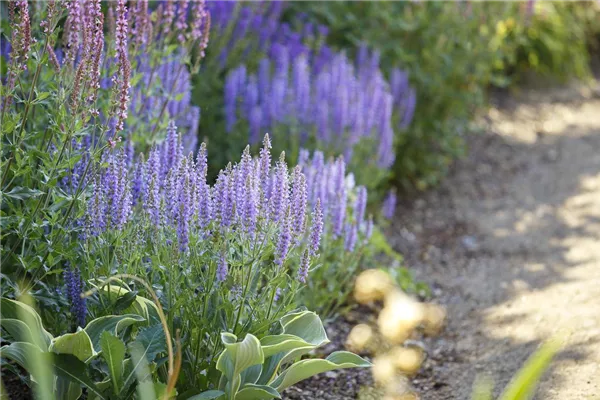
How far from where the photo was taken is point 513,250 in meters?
4.91

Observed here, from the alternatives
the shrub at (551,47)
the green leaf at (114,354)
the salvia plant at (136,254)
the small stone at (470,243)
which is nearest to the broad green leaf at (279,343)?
the salvia plant at (136,254)

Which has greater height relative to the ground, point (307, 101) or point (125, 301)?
point (307, 101)

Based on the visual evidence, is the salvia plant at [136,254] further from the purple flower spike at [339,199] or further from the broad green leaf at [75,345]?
the purple flower spike at [339,199]

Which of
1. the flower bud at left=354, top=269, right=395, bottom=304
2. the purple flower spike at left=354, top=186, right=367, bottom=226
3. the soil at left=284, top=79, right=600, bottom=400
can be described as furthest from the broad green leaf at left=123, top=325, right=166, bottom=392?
the flower bud at left=354, top=269, right=395, bottom=304

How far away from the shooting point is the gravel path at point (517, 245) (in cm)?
334

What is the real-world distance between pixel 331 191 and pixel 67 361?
1.49 m

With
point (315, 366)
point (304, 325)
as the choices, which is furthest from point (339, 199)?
point (315, 366)

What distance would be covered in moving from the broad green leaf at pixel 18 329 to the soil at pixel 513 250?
1.09m

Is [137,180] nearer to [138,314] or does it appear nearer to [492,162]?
[138,314]

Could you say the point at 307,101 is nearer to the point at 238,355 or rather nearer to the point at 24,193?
the point at 24,193

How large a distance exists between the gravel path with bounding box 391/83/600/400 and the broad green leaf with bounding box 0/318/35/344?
1.56 m

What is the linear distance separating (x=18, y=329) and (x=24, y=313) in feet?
0.16

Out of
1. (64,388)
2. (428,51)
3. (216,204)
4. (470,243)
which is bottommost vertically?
(470,243)

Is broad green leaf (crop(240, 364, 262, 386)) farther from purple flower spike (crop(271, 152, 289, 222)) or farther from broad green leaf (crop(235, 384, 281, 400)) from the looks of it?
purple flower spike (crop(271, 152, 289, 222))
